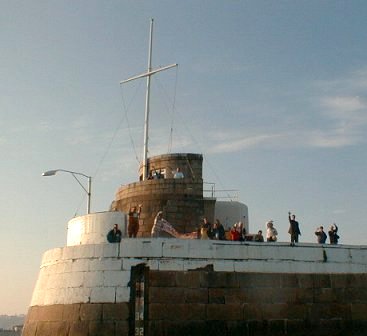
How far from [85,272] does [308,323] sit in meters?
7.35

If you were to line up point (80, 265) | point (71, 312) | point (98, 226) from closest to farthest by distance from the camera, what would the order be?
1. point (71, 312)
2. point (80, 265)
3. point (98, 226)

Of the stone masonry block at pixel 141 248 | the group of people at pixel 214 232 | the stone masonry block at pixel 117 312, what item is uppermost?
the group of people at pixel 214 232

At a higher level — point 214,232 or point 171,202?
point 171,202

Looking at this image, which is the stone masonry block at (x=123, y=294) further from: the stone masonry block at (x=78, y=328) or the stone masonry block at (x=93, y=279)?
the stone masonry block at (x=78, y=328)

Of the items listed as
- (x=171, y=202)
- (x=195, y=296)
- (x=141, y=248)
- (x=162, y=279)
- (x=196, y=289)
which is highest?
(x=171, y=202)

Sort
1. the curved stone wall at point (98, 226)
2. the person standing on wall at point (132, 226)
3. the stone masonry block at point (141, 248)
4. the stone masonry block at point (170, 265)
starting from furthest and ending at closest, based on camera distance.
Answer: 1. the curved stone wall at point (98, 226)
2. the person standing on wall at point (132, 226)
3. the stone masonry block at point (141, 248)
4. the stone masonry block at point (170, 265)

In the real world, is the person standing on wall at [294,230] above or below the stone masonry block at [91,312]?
above

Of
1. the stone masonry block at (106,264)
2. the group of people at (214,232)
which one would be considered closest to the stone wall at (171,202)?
the group of people at (214,232)

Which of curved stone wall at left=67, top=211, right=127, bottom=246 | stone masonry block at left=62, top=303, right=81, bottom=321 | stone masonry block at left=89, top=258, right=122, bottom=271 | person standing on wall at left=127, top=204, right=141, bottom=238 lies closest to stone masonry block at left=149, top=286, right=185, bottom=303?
stone masonry block at left=89, top=258, right=122, bottom=271

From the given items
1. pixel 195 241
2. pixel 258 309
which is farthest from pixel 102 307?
pixel 258 309

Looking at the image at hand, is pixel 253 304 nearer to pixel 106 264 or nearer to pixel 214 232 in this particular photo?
pixel 214 232

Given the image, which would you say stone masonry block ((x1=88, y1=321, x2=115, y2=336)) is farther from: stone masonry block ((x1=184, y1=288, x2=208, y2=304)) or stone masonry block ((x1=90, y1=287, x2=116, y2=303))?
stone masonry block ((x1=184, y1=288, x2=208, y2=304))

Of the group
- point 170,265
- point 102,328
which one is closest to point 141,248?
point 170,265

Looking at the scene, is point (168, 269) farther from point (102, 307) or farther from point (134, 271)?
point (102, 307)
